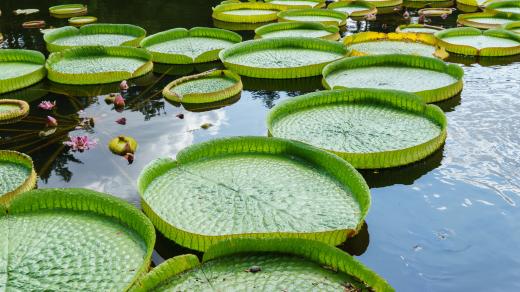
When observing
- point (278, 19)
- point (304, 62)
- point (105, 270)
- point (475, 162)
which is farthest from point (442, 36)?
point (105, 270)

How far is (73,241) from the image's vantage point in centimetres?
248

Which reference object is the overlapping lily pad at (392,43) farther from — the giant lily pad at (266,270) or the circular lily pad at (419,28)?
the giant lily pad at (266,270)

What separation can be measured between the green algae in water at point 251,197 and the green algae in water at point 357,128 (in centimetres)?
39

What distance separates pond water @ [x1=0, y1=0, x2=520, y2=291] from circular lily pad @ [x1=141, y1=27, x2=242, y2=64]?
138mm

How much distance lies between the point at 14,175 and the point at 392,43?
4.33m

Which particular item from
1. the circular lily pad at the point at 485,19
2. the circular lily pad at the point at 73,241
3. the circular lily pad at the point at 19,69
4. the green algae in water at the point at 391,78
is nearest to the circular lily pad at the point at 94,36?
the circular lily pad at the point at 19,69

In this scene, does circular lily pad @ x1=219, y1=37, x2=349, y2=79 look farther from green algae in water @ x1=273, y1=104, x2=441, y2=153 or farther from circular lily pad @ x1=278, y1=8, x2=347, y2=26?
circular lily pad @ x1=278, y1=8, x2=347, y2=26

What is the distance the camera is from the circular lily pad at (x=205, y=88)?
14.5 ft

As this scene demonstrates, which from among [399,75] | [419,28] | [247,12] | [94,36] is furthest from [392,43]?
[94,36]

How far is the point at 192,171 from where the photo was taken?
10.2ft

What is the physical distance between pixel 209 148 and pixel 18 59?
3.28 m

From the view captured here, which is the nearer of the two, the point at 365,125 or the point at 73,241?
the point at 73,241

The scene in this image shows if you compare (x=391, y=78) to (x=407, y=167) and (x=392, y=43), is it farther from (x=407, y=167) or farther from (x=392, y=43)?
(x=407, y=167)

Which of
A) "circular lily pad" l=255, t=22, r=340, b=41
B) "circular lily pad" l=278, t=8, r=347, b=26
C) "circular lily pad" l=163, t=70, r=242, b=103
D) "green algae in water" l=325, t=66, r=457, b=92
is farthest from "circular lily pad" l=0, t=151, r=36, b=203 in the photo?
"circular lily pad" l=278, t=8, r=347, b=26
